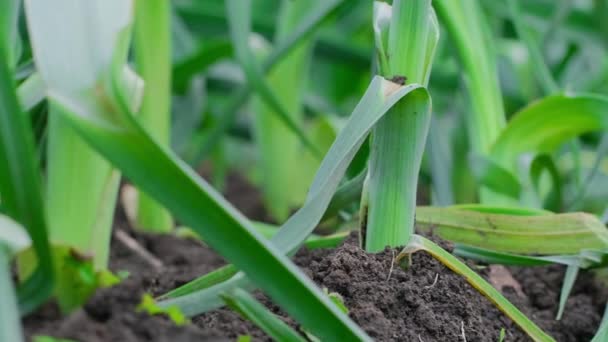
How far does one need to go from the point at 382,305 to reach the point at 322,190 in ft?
0.36

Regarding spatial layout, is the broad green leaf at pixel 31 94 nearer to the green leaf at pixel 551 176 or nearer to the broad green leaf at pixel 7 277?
the broad green leaf at pixel 7 277

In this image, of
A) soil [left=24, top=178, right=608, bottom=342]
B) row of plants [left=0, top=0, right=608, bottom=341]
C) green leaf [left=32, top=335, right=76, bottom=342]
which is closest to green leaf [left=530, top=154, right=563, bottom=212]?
row of plants [left=0, top=0, right=608, bottom=341]

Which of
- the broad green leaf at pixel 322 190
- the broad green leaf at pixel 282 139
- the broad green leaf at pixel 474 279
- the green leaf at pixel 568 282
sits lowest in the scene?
the broad green leaf at pixel 282 139

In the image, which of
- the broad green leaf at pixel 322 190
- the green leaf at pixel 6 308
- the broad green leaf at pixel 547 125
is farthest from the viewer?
the broad green leaf at pixel 547 125

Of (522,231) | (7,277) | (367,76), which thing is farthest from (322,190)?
(367,76)

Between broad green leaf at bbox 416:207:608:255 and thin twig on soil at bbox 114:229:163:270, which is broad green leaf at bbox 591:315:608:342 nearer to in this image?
broad green leaf at bbox 416:207:608:255

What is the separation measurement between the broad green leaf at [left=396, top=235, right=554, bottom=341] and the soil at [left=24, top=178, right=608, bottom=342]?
0.08 feet

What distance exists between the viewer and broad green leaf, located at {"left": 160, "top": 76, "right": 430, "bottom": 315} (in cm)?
51

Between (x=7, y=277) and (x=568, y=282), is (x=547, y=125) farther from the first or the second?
(x=7, y=277)

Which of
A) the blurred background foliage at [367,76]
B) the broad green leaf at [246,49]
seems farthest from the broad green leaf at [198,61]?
the broad green leaf at [246,49]

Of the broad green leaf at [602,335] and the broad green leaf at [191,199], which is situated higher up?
the broad green leaf at [191,199]

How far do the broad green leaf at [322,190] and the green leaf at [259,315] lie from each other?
11mm

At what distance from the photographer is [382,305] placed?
59 centimetres

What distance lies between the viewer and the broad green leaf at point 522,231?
0.73 meters
